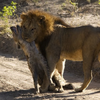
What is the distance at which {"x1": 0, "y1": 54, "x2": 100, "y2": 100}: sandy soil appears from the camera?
19.1 feet

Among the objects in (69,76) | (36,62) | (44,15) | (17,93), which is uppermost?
(44,15)

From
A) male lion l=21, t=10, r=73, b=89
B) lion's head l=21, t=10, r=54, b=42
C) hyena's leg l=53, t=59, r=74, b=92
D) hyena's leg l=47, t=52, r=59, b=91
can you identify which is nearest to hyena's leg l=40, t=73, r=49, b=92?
hyena's leg l=47, t=52, r=59, b=91

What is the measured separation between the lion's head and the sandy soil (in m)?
1.31

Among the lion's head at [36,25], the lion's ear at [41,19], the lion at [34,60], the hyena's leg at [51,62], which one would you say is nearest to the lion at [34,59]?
the lion at [34,60]

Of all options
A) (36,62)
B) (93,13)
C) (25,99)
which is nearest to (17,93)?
(25,99)

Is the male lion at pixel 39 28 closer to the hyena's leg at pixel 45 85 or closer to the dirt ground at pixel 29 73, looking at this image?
the hyena's leg at pixel 45 85

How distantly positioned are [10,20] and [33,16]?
885 centimetres

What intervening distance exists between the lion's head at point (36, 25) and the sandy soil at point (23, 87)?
51.5 inches

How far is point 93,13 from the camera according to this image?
14039 millimetres

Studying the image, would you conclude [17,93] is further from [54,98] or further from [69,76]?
[69,76]

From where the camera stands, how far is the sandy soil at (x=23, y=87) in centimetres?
584

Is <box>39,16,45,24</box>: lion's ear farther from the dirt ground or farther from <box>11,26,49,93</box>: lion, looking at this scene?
the dirt ground

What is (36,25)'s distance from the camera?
6.30 m

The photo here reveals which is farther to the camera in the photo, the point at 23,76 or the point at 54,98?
the point at 23,76
